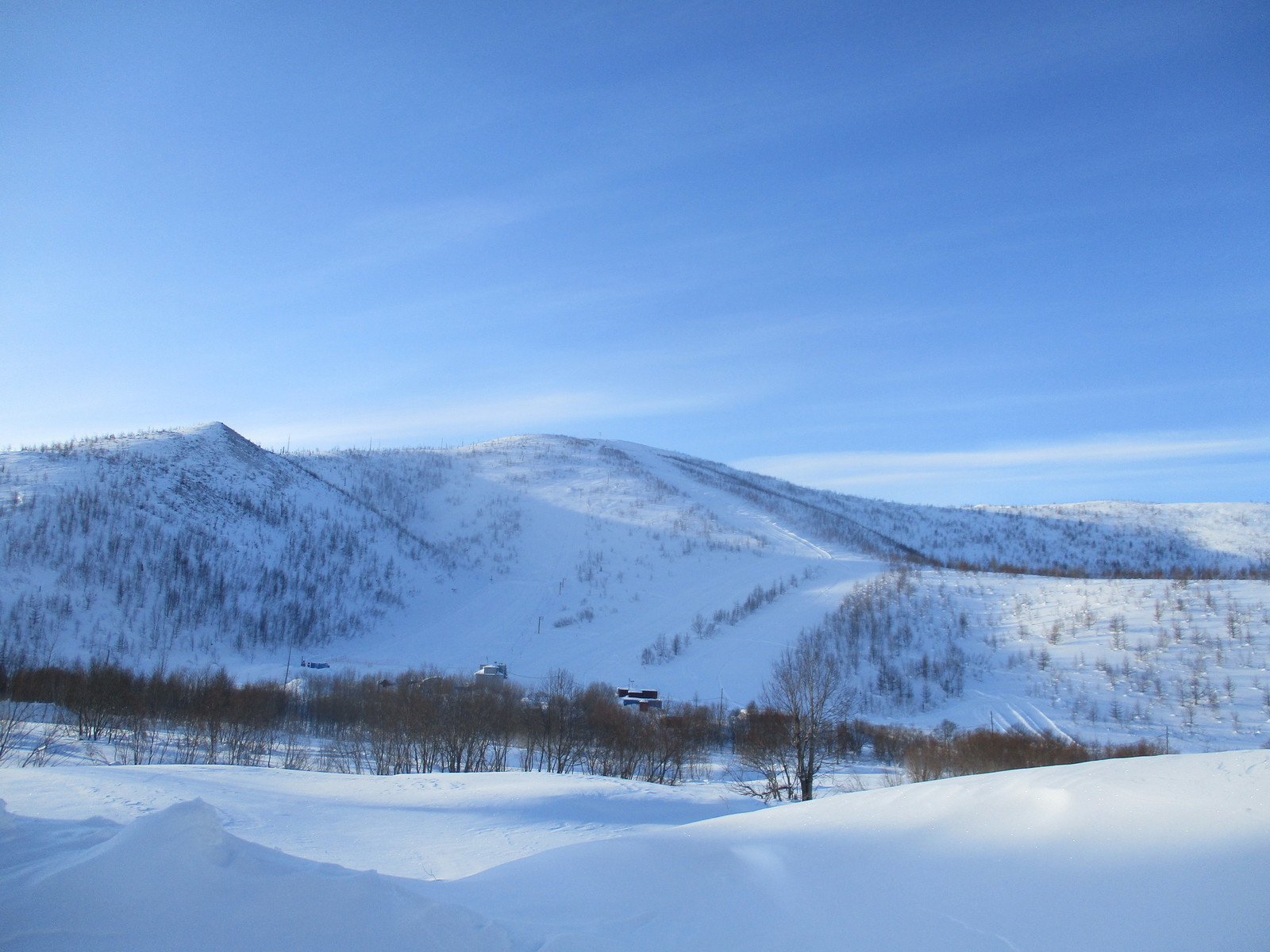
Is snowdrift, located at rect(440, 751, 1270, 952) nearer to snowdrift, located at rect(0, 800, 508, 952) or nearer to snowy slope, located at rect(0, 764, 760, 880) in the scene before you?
snowdrift, located at rect(0, 800, 508, 952)

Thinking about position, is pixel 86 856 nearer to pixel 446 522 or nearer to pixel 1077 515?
pixel 446 522

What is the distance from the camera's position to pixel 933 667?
135ft

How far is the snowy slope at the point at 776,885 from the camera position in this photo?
461 centimetres

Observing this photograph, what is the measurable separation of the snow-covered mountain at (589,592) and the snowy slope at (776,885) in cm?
3143

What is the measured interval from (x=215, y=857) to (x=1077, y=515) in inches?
4655

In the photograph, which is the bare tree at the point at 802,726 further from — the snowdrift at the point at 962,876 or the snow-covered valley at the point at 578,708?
the snowdrift at the point at 962,876

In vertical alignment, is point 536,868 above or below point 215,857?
below

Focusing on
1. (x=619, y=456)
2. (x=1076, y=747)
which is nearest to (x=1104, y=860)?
(x=1076, y=747)

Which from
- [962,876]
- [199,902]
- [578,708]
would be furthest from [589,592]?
[199,902]

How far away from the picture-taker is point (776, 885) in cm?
600

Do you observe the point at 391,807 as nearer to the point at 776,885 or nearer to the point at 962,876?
the point at 776,885

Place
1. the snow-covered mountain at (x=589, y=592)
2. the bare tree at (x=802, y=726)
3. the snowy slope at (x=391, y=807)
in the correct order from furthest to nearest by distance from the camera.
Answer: the snow-covered mountain at (x=589, y=592) < the bare tree at (x=802, y=726) < the snowy slope at (x=391, y=807)

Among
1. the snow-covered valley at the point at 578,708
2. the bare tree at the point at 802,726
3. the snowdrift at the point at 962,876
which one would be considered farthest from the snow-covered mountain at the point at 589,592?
the snowdrift at the point at 962,876

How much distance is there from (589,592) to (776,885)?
55.5 meters
